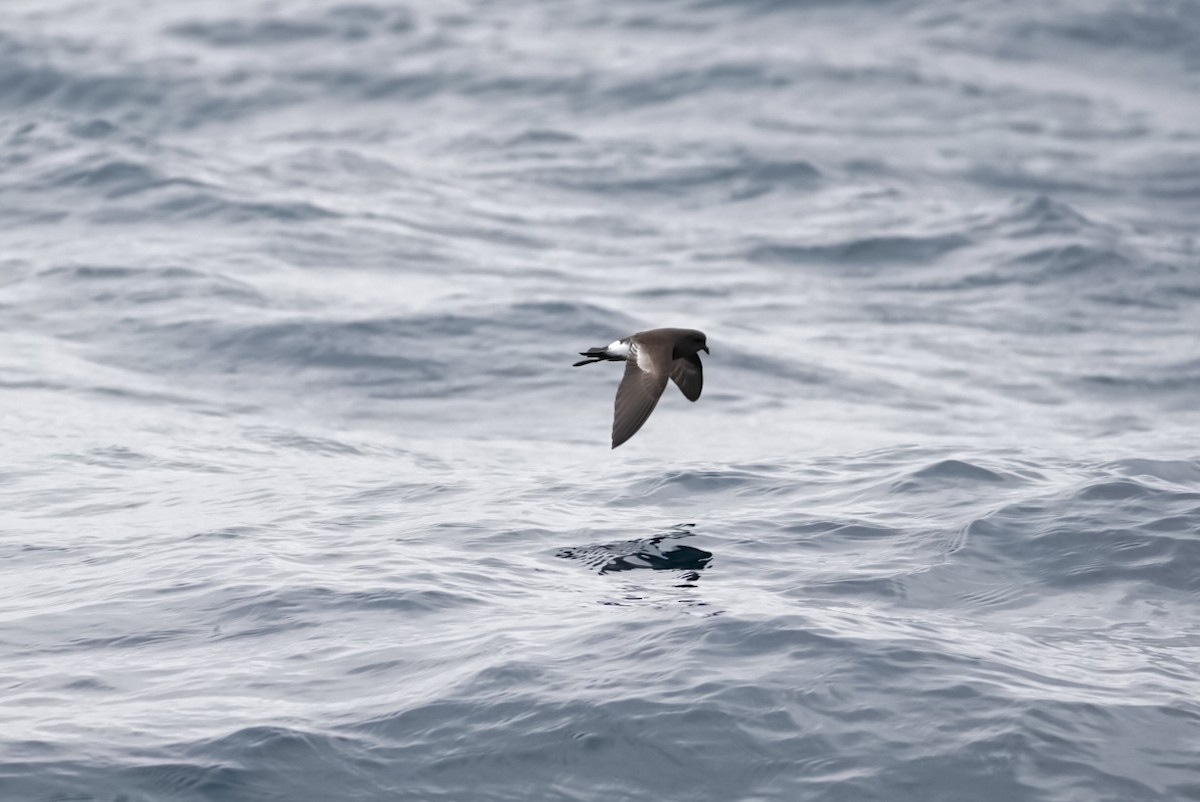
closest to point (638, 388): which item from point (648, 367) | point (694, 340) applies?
point (648, 367)

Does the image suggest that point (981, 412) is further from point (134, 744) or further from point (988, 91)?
point (988, 91)

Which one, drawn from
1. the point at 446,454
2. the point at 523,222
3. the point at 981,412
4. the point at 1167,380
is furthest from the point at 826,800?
the point at 523,222

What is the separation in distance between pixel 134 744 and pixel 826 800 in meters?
2.95

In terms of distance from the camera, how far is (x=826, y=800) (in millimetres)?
6699

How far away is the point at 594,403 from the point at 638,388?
5602 mm

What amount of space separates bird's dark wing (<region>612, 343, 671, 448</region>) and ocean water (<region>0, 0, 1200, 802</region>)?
0.82 m

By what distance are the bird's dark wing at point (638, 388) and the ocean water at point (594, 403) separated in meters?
0.82

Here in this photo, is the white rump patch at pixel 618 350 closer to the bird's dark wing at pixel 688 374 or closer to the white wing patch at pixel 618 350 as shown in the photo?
the white wing patch at pixel 618 350

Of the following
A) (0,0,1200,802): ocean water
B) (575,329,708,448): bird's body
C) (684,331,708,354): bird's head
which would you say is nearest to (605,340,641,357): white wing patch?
(575,329,708,448): bird's body

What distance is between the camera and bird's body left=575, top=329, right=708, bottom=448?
31.4 feet

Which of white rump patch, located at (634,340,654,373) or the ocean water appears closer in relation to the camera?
the ocean water

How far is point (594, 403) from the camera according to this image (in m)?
15.4

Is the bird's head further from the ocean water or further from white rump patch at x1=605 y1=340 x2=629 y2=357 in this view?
the ocean water

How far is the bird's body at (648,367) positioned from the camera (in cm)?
957
